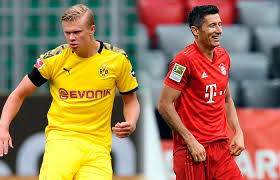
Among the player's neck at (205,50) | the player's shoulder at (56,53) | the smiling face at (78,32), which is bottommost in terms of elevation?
the player's shoulder at (56,53)

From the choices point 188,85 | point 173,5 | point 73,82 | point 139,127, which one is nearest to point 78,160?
point 73,82

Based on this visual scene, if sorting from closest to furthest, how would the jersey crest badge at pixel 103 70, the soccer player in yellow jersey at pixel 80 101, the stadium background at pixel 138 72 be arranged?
the soccer player in yellow jersey at pixel 80 101
the jersey crest badge at pixel 103 70
the stadium background at pixel 138 72

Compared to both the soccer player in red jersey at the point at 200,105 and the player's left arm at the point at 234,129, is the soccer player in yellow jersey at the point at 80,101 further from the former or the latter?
the player's left arm at the point at 234,129

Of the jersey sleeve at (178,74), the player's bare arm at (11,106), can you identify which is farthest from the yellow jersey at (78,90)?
the jersey sleeve at (178,74)

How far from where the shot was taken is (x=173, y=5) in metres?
10.0

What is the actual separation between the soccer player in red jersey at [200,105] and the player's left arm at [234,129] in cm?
1

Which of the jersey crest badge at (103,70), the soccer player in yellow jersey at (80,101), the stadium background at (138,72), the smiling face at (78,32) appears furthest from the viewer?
the stadium background at (138,72)

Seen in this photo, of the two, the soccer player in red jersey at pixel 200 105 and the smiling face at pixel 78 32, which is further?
the soccer player in red jersey at pixel 200 105

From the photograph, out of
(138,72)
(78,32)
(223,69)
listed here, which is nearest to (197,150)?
(223,69)

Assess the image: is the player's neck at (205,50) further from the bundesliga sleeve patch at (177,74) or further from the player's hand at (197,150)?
the player's hand at (197,150)

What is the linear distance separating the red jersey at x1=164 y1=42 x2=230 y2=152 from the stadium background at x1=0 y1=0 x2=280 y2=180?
113 inches

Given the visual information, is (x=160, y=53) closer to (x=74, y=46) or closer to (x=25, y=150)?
(x=25, y=150)

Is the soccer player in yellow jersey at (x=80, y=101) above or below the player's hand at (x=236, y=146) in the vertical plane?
above

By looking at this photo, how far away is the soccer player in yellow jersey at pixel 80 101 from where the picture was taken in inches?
179
